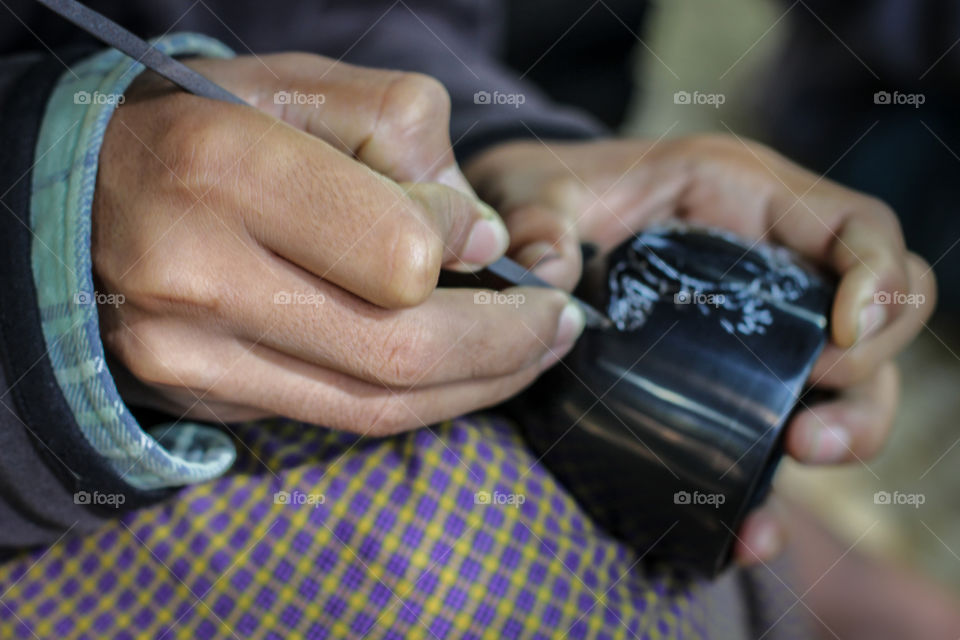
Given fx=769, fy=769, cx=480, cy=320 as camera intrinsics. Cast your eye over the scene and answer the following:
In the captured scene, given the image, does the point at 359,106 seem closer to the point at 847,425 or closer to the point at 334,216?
the point at 334,216

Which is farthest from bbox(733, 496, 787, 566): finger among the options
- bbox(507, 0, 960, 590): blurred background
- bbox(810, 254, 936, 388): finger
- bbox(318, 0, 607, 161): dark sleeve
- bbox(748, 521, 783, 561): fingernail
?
bbox(507, 0, 960, 590): blurred background

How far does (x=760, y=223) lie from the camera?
0.77 metres

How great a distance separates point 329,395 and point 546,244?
221 millimetres

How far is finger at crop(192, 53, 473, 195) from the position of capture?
517 mm

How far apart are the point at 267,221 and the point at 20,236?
166 mm

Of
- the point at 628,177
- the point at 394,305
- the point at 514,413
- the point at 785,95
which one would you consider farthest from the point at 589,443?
the point at 785,95

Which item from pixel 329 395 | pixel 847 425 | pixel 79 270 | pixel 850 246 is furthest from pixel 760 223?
pixel 79 270

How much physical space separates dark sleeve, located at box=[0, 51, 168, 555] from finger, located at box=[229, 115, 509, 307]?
0.14 metres

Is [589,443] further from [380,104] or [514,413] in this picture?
[380,104]

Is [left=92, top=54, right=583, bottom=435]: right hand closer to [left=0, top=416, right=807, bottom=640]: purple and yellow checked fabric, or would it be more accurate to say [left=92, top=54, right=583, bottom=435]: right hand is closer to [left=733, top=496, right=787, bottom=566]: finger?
[left=0, top=416, right=807, bottom=640]: purple and yellow checked fabric

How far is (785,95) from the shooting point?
1672 mm

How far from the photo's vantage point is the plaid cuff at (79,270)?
0.47m

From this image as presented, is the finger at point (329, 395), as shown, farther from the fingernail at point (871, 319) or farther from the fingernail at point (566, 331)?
the fingernail at point (871, 319)

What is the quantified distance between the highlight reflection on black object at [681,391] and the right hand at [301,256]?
6 cm
